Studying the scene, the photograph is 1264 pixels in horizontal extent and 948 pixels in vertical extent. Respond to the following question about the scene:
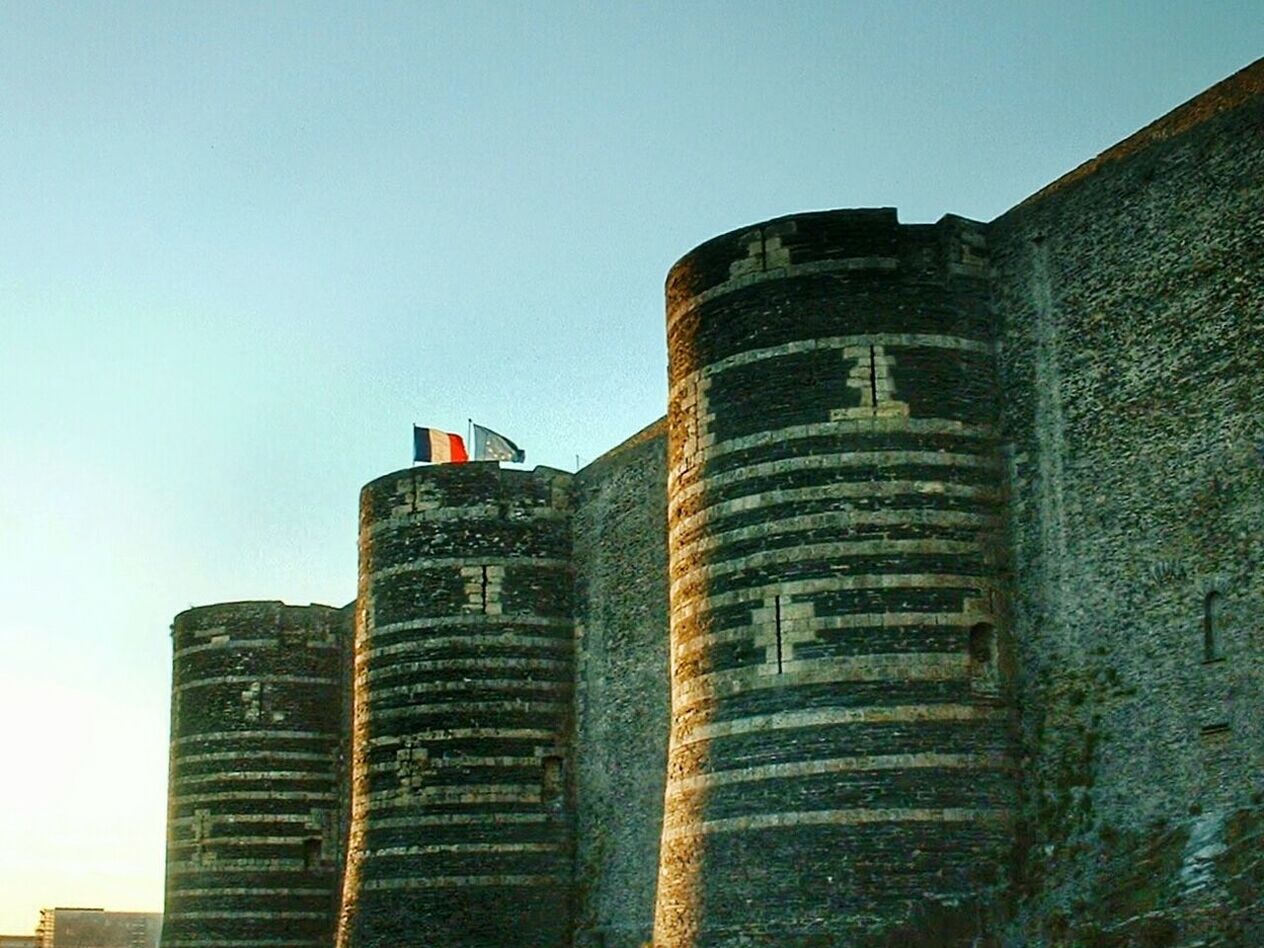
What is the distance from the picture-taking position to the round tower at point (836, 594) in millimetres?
18266

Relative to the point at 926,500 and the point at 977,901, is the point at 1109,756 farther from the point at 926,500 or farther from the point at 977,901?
the point at 926,500

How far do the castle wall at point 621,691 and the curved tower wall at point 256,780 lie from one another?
29.9 feet

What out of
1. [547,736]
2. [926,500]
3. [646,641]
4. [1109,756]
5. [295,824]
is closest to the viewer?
[1109,756]

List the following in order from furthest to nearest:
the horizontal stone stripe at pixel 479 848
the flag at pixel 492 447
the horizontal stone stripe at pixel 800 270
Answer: the flag at pixel 492 447, the horizontal stone stripe at pixel 479 848, the horizontal stone stripe at pixel 800 270

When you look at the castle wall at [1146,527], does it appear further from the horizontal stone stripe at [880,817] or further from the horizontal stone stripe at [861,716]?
the horizontal stone stripe at [861,716]

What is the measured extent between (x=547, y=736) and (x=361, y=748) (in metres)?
2.89

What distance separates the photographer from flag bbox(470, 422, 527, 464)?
108 feet

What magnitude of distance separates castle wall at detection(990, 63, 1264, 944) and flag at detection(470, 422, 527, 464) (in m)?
14.6

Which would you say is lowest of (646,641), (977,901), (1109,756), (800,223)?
(977,901)

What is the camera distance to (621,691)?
86.2 ft

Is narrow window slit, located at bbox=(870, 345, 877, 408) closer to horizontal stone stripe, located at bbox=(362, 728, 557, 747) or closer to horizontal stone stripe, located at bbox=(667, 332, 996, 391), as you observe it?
horizontal stone stripe, located at bbox=(667, 332, 996, 391)

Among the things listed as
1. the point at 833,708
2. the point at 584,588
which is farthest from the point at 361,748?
the point at 833,708

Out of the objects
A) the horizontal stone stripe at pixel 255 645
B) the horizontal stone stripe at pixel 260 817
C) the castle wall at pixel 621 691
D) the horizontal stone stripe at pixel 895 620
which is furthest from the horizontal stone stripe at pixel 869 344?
the horizontal stone stripe at pixel 260 817

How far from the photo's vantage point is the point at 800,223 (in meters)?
19.9
